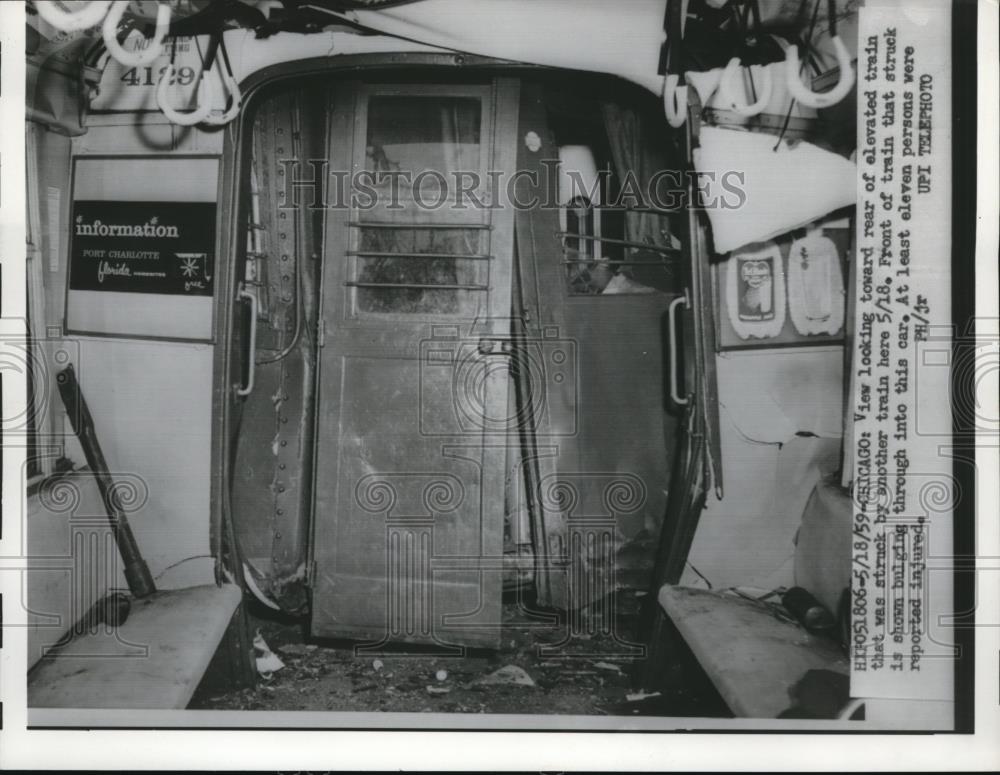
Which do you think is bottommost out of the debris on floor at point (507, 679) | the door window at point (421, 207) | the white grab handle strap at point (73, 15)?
the debris on floor at point (507, 679)

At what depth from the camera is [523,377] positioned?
2.37 m

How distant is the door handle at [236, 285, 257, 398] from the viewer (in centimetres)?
241

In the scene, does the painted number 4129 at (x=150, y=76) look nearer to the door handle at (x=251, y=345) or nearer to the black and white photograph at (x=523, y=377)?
the black and white photograph at (x=523, y=377)

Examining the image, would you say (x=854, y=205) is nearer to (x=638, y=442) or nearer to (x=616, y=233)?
(x=616, y=233)

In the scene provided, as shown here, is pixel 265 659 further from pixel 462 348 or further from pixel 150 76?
pixel 150 76

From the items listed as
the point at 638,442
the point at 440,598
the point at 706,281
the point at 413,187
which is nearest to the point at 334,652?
the point at 440,598

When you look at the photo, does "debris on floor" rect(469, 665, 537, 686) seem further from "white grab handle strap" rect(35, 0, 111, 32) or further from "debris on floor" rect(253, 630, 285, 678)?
"white grab handle strap" rect(35, 0, 111, 32)

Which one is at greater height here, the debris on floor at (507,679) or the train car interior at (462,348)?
the train car interior at (462,348)

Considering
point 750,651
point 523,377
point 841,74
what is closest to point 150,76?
point 523,377

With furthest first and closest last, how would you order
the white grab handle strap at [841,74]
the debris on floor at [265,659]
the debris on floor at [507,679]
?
1. the debris on floor at [265,659]
2. the debris on floor at [507,679]
3. the white grab handle strap at [841,74]

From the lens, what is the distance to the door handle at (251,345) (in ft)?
7.89

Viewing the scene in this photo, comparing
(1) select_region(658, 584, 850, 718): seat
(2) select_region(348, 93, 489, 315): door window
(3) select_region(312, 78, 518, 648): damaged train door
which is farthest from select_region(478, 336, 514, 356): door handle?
(1) select_region(658, 584, 850, 718): seat

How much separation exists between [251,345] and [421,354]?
0.53m

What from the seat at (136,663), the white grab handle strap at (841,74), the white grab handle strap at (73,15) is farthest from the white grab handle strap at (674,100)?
the seat at (136,663)
